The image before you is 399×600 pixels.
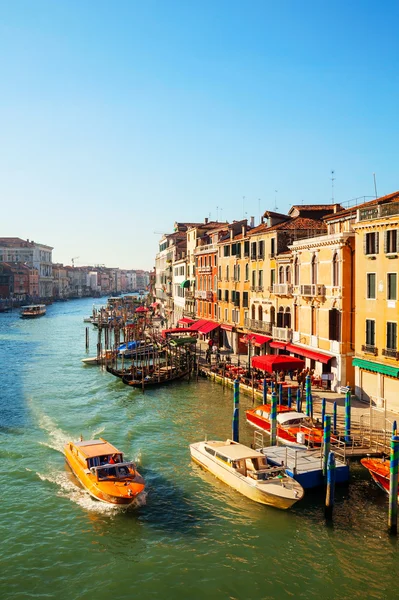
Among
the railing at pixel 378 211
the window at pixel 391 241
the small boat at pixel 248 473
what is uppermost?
the railing at pixel 378 211

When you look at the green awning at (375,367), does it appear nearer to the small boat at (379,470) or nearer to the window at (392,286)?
the window at (392,286)

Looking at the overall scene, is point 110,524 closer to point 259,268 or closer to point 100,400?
point 100,400

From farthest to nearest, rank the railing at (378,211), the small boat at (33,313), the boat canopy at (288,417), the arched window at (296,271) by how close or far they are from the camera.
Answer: the small boat at (33,313)
the arched window at (296,271)
the railing at (378,211)
the boat canopy at (288,417)

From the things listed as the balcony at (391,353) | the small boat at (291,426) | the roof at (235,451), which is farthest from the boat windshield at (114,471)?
the balcony at (391,353)

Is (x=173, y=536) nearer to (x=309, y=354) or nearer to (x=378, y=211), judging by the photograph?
(x=378, y=211)

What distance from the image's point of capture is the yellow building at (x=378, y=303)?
2367 cm

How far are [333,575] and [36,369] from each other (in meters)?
32.9

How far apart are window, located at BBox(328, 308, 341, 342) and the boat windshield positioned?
45.5 ft

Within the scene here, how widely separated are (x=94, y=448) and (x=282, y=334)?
666 inches

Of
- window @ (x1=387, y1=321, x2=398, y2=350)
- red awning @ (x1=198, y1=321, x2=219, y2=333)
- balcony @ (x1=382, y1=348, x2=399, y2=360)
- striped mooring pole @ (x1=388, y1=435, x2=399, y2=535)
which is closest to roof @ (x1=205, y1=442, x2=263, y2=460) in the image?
striped mooring pole @ (x1=388, y1=435, x2=399, y2=535)

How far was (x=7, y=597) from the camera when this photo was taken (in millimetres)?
13031

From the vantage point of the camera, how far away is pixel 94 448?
64.2 ft

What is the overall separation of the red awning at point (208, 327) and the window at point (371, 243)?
20711mm

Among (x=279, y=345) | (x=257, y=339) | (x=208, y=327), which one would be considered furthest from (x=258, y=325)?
(x=208, y=327)
